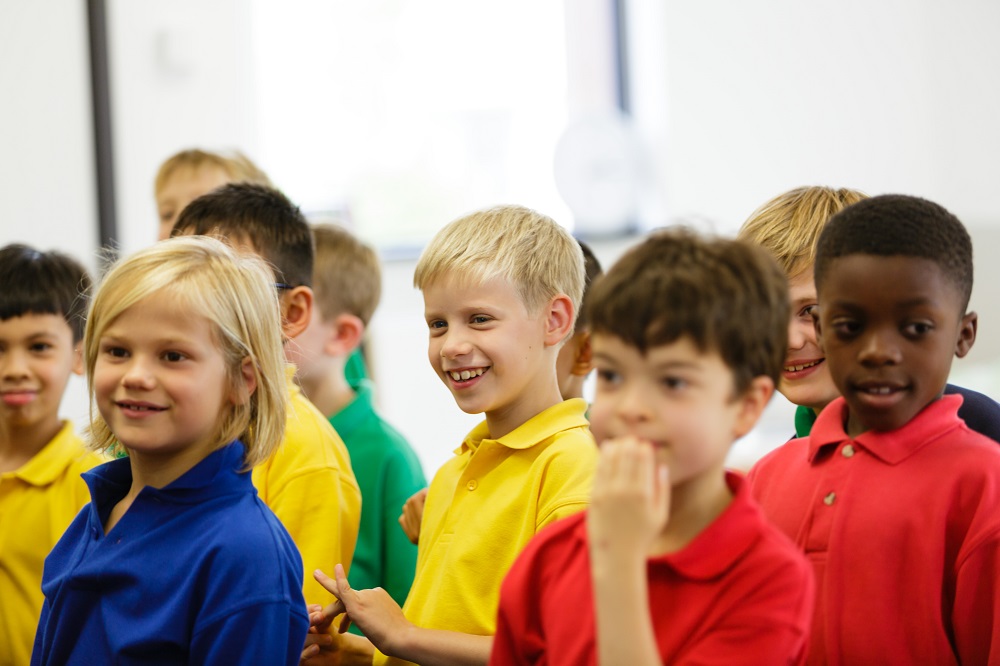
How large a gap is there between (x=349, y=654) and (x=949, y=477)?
1149mm

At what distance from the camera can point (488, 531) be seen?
178cm

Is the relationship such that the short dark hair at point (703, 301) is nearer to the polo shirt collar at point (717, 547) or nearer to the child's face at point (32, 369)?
the polo shirt collar at point (717, 547)

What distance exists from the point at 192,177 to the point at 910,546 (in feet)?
8.24

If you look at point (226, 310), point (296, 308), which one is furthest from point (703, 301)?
point (296, 308)

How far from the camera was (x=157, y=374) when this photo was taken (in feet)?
5.56

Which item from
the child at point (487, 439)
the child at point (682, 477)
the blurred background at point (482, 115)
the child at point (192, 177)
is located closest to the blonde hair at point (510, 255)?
the child at point (487, 439)

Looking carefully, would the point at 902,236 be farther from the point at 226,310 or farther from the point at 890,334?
the point at 226,310

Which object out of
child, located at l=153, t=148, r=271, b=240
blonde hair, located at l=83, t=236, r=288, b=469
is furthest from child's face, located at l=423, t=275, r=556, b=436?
child, located at l=153, t=148, r=271, b=240

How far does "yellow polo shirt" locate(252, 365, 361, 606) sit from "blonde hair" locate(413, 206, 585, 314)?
0.41m

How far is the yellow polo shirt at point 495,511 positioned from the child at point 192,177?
1687mm

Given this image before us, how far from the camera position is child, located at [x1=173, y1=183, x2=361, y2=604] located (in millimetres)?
2064

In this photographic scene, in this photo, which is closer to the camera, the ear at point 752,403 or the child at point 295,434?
the ear at point 752,403

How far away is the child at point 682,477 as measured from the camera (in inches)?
44.5

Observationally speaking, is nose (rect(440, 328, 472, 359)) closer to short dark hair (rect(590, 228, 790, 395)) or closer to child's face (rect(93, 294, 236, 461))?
child's face (rect(93, 294, 236, 461))
